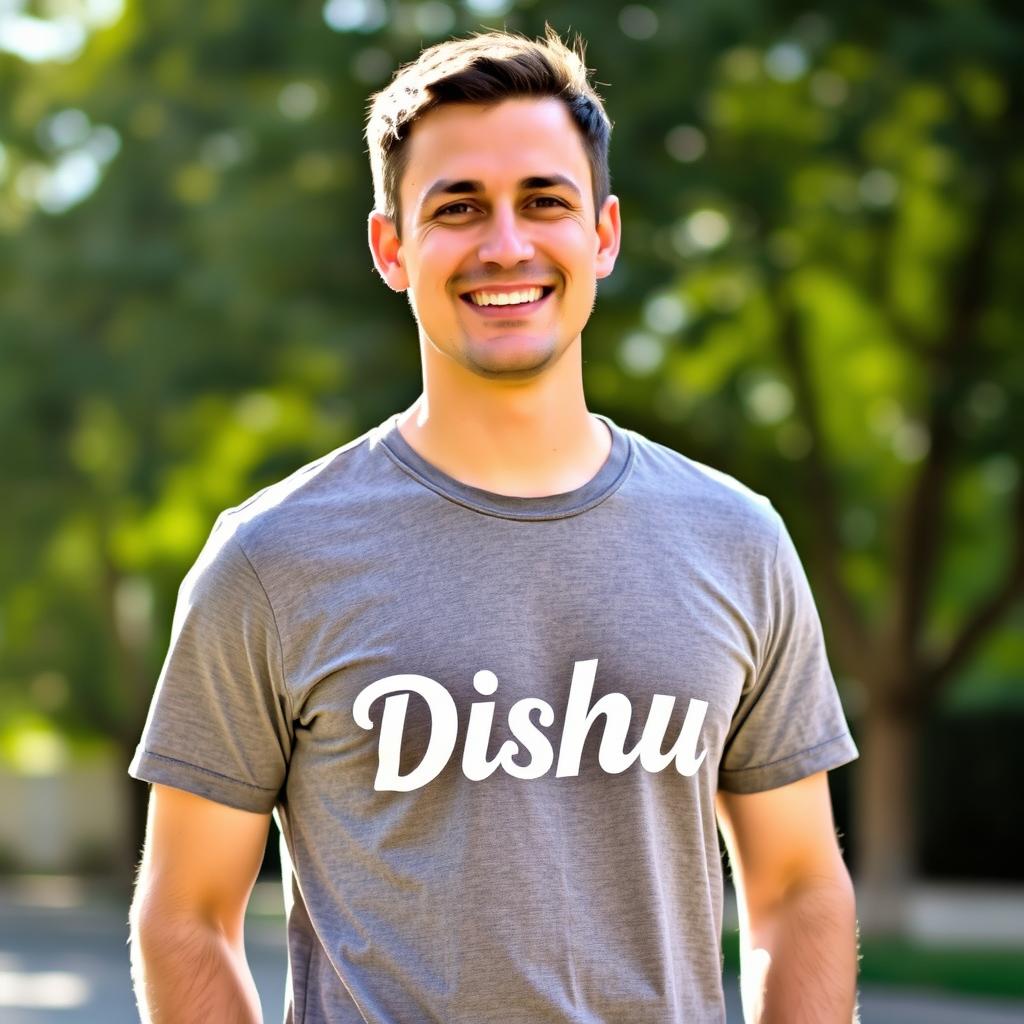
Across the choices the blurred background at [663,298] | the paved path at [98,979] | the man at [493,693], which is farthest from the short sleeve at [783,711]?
the blurred background at [663,298]

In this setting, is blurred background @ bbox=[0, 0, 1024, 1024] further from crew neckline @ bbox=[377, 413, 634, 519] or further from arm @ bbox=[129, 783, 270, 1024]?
arm @ bbox=[129, 783, 270, 1024]

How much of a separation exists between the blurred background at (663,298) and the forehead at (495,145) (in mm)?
8582

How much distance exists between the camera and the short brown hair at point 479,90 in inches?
109

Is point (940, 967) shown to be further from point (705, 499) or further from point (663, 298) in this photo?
point (705, 499)

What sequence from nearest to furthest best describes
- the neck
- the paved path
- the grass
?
the neck < the paved path < the grass

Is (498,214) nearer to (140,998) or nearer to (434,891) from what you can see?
(434,891)

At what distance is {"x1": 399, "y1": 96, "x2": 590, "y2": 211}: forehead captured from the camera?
2.72 meters

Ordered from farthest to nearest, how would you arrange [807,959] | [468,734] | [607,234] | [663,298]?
[663,298] < [607,234] < [807,959] < [468,734]

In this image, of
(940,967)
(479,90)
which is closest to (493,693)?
(479,90)

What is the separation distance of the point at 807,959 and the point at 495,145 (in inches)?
51.9

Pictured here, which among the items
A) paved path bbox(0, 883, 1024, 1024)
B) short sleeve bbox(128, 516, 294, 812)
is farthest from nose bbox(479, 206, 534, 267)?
paved path bbox(0, 883, 1024, 1024)

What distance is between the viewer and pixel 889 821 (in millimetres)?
15414

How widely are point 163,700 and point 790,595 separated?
0.98 m

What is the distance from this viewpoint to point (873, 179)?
13.3 m
